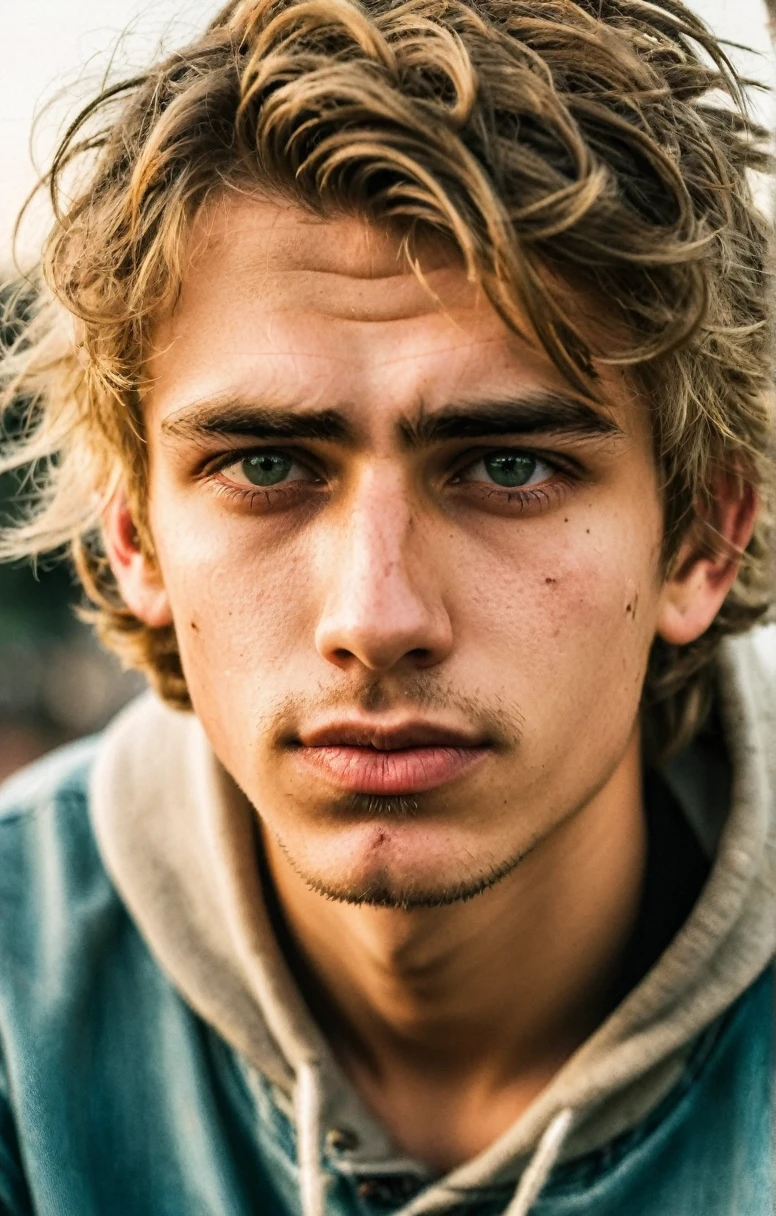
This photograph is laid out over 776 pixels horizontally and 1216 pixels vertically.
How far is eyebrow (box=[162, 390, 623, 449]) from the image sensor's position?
221 cm

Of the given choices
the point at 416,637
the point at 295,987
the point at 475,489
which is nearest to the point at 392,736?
the point at 416,637

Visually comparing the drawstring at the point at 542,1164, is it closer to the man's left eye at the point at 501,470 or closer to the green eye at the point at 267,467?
the man's left eye at the point at 501,470

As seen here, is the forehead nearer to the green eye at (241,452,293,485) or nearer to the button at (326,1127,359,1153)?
the green eye at (241,452,293,485)

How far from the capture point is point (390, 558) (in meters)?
2.15

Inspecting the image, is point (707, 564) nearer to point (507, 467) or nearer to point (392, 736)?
point (507, 467)

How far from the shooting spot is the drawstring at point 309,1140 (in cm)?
250

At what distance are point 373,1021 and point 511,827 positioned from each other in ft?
2.17

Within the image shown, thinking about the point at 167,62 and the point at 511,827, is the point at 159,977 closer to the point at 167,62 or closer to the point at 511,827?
the point at 511,827

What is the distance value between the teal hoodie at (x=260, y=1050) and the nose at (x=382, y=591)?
0.82 meters

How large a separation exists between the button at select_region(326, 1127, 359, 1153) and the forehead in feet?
4.39

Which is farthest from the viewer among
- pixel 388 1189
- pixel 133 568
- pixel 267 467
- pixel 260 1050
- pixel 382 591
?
pixel 133 568

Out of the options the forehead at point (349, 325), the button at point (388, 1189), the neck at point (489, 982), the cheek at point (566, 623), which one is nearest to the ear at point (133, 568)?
the neck at point (489, 982)

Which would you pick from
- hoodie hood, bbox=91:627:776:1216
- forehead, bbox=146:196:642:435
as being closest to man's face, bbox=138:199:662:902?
forehead, bbox=146:196:642:435

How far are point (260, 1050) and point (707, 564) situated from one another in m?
1.24
